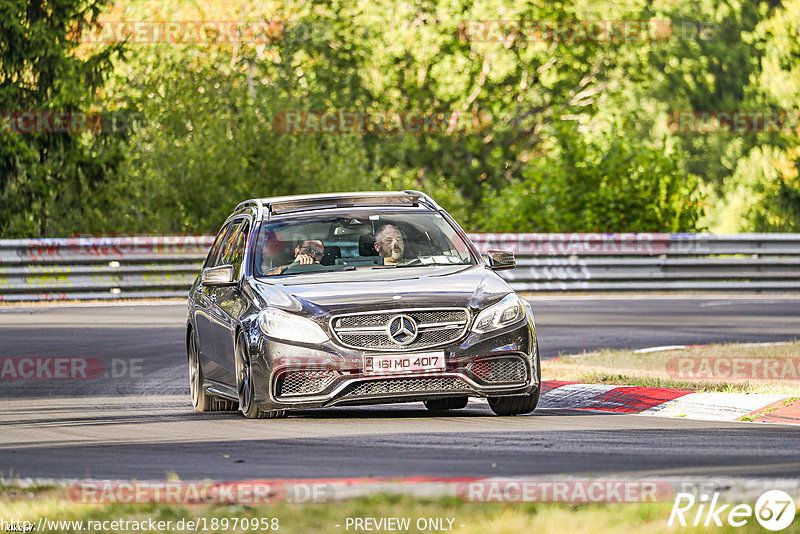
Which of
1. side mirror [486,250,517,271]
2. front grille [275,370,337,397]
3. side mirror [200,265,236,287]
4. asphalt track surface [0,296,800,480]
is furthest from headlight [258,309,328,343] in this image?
side mirror [486,250,517,271]

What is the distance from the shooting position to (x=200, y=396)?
12.9 metres

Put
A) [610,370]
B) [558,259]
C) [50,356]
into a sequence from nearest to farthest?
[610,370] → [50,356] → [558,259]

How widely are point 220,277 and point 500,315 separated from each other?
226 cm

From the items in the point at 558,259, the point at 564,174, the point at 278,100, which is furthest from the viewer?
the point at 278,100

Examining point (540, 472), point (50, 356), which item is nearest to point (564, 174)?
point (50, 356)

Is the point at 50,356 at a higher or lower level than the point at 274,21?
lower

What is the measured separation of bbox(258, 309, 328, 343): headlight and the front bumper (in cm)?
5

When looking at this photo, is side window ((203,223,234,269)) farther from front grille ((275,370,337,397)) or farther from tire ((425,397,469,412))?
front grille ((275,370,337,397))

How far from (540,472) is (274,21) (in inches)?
1623

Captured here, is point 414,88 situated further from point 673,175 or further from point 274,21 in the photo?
point 673,175

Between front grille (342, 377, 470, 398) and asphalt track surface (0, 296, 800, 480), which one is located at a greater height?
front grille (342, 377, 470, 398)

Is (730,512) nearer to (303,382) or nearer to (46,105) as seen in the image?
(303,382)

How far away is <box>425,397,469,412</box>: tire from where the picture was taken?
12326mm

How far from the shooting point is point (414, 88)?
50.0 m
